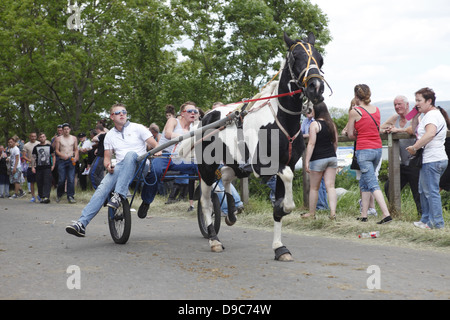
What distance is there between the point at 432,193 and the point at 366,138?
5.26 feet

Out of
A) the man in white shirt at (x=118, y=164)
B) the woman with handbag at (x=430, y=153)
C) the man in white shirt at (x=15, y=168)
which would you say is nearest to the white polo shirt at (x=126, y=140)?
the man in white shirt at (x=118, y=164)

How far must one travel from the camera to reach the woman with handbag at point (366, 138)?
10.2 meters

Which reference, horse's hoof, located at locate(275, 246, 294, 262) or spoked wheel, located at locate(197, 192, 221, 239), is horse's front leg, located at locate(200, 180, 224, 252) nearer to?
spoked wheel, located at locate(197, 192, 221, 239)

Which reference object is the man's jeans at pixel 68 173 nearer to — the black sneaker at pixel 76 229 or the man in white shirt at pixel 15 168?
the man in white shirt at pixel 15 168

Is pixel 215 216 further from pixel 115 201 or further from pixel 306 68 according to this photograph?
pixel 306 68

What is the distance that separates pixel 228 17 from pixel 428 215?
591 inches

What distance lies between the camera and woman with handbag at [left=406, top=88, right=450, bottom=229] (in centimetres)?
911

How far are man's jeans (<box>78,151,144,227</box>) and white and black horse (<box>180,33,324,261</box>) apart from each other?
1.43 m

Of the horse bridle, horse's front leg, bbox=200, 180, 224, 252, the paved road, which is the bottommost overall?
the paved road

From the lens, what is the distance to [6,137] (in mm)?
40406

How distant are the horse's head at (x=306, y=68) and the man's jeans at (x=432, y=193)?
3.25 metres

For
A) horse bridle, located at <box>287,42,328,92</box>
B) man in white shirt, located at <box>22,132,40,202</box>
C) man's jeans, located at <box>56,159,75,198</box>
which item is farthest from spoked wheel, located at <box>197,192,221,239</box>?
man in white shirt, located at <box>22,132,40,202</box>

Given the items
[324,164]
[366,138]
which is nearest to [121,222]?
[324,164]

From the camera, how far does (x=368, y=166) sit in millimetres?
10172
